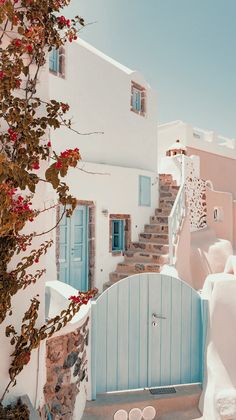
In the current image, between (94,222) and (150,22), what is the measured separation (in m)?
6.25

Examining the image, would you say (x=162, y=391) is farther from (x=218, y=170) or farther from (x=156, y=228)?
(x=218, y=170)

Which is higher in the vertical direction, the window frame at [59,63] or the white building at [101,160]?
the window frame at [59,63]

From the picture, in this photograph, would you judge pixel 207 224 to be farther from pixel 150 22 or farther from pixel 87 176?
pixel 150 22

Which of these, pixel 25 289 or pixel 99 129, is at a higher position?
pixel 99 129

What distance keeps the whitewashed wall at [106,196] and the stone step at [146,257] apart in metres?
0.31

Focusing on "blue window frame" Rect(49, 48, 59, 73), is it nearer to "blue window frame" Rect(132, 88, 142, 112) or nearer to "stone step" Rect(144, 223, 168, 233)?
"blue window frame" Rect(132, 88, 142, 112)

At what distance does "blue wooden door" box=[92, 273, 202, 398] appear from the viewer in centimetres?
500

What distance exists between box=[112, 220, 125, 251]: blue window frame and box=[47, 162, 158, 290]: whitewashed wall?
411mm

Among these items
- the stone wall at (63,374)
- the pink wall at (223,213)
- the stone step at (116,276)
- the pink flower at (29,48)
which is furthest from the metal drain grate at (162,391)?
the pink wall at (223,213)

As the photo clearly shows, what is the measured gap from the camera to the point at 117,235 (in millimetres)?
10906

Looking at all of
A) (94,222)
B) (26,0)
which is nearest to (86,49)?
(94,222)

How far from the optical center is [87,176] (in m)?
9.61

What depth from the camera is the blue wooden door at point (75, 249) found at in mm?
8992

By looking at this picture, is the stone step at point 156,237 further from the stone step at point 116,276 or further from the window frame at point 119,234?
the stone step at point 116,276
